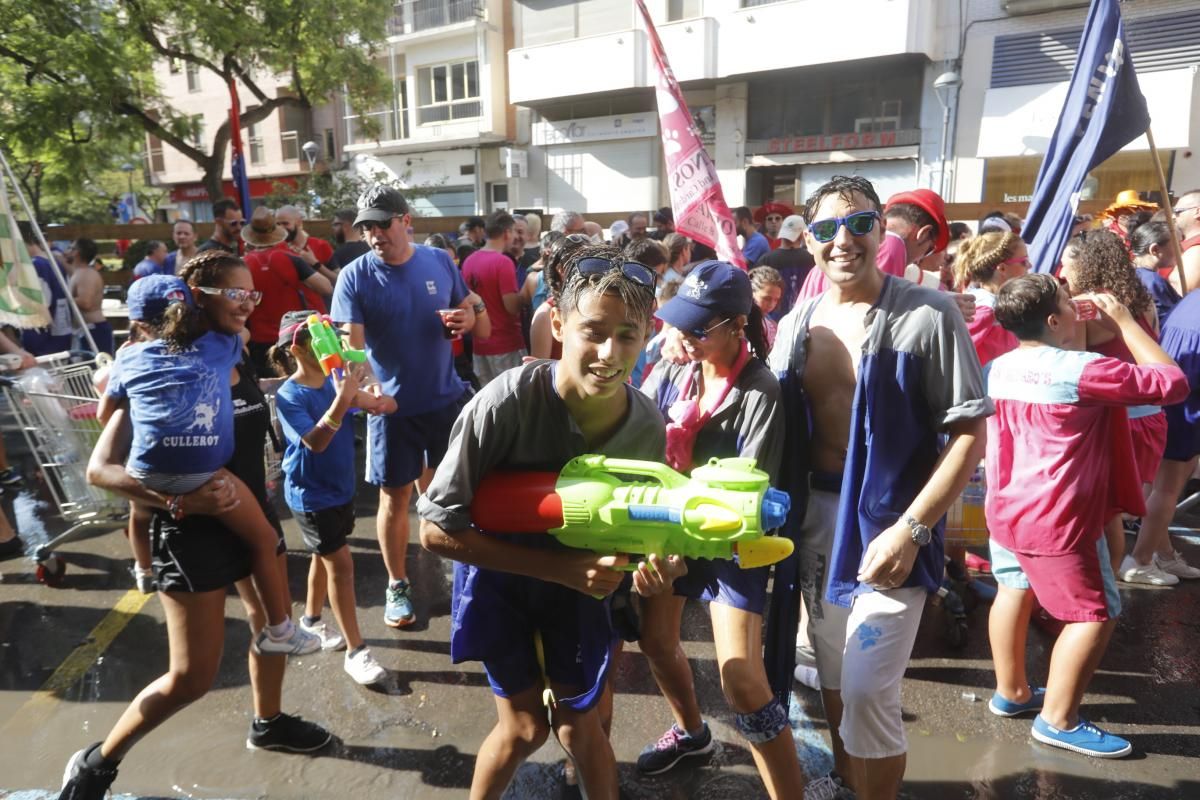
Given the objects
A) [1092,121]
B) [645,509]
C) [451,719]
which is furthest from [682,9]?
[645,509]

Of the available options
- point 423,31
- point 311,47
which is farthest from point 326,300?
point 423,31

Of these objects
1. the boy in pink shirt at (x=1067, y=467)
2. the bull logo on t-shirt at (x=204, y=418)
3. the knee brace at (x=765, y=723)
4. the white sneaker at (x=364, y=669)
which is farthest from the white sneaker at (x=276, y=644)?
the boy in pink shirt at (x=1067, y=467)

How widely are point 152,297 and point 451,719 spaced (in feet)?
6.95

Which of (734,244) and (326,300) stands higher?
(734,244)

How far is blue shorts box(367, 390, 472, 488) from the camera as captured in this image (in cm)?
413

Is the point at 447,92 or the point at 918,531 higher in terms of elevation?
the point at 447,92

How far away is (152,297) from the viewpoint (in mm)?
2689

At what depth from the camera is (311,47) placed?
16.1m

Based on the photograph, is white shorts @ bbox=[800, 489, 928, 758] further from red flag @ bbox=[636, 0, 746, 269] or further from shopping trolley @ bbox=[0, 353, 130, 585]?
shopping trolley @ bbox=[0, 353, 130, 585]

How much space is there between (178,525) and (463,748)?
1445 millimetres

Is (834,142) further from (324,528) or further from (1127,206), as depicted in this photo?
(324,528)

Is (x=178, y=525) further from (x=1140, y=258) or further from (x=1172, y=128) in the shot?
(x=1172, y=128)

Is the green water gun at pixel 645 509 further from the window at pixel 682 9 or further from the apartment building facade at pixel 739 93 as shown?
the window at pixel 682 9

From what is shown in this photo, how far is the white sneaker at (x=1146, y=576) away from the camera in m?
4.49
